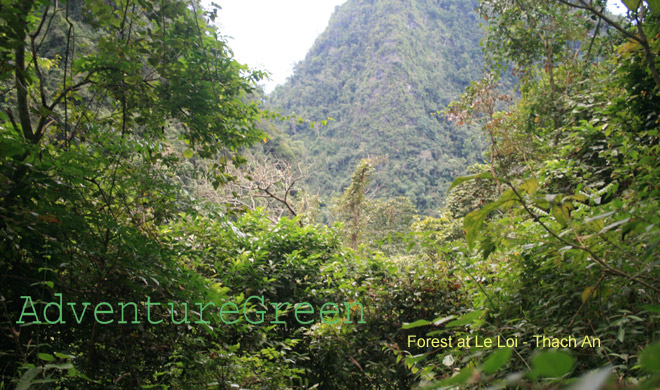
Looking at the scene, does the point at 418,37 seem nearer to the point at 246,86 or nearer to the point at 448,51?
the point at 448,51

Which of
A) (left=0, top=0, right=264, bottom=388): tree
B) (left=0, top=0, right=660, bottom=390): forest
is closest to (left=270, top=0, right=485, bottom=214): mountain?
(left=0, top=0, right=660, bottom=390): forest

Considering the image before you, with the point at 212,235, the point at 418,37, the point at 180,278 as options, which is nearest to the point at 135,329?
the point at 180,278

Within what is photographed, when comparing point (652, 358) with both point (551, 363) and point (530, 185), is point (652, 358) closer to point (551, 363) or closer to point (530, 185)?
point (551, 363)

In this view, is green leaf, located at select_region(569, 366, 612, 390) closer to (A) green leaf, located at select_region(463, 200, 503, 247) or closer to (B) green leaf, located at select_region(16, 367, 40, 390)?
(A) green leaf, located at select_region(463, 200, 503, 247)

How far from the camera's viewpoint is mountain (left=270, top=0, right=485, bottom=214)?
34438 millimetres

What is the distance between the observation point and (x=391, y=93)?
43.2m

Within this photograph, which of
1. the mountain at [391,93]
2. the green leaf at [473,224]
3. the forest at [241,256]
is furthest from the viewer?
the mountain at [391,93]

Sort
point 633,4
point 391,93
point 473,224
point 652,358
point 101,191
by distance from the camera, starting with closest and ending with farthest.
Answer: point 652,358, point 473,224, point 633,4, point 101,191, point 391,93

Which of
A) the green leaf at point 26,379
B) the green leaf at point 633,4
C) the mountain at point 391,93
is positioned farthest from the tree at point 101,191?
the mountain at point 391,93

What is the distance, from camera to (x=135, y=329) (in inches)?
63.1

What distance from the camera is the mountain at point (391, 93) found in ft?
113

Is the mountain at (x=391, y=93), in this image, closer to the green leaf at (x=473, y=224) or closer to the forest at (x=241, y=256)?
the forest at (x=241, y=256)

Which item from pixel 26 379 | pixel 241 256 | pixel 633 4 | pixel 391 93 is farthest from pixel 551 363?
pixel 391 93

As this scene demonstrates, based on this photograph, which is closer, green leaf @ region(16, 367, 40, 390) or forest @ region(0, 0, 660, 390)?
green leaf @ region(16, 367, 40, 390)
